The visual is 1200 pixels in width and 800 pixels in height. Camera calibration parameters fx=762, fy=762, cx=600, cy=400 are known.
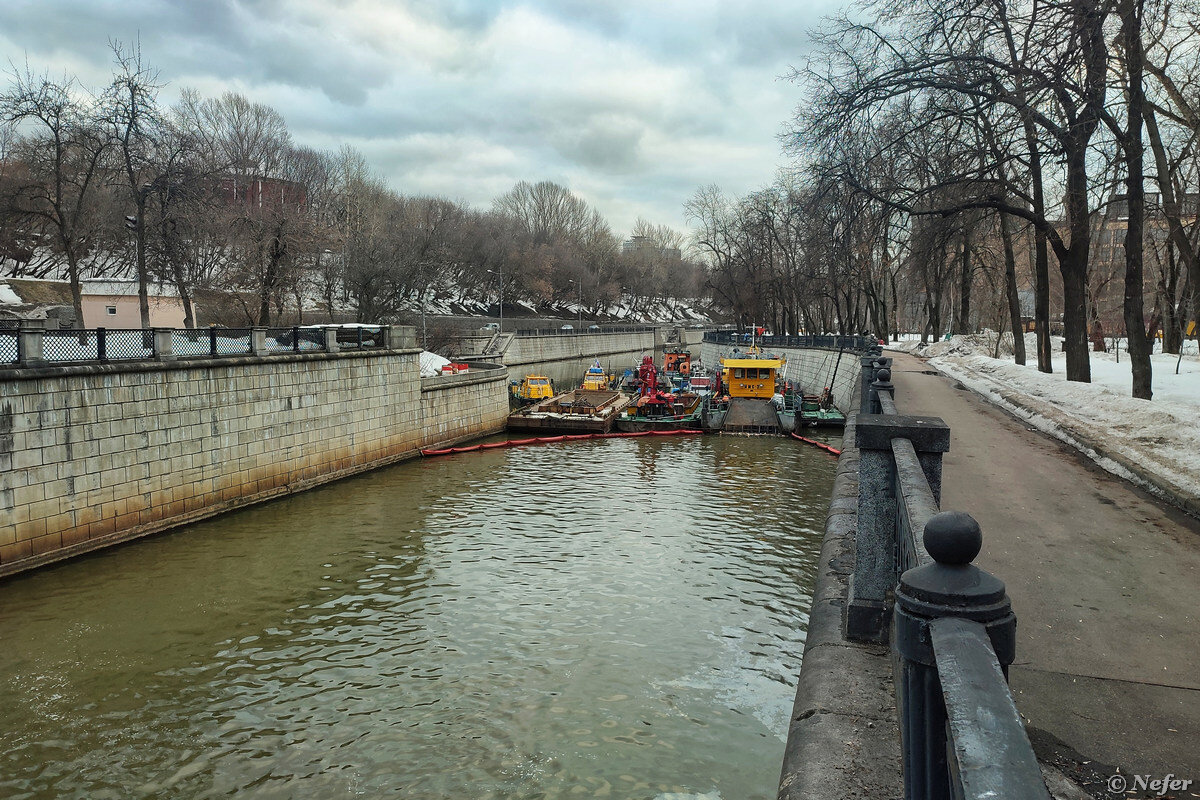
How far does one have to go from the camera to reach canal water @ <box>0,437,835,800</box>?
8.84 metres

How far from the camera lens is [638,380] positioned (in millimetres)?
46844

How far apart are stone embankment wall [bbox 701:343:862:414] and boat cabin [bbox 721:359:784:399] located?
3.30 m

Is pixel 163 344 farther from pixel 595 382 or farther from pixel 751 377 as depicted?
pixel 751 377

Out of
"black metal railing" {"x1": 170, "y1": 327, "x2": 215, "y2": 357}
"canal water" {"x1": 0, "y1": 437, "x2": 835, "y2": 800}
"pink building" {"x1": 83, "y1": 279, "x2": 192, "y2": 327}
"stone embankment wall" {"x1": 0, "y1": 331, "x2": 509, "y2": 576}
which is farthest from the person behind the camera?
"pink building" {"x1": 83, "y1": 279, "x2": 192, "y2": 327}

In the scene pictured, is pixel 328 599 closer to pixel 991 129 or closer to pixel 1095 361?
pixel 991 129

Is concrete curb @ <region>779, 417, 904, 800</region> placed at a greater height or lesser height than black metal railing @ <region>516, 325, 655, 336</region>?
lesser

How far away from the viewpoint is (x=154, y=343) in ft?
58.1

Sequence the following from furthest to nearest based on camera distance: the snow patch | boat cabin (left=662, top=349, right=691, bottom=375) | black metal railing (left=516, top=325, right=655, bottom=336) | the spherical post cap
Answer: black metal railing (left=516, top=325, right=655, bottom=336) < boat cabin (left=662, top=349, right=691, bottom=375) < the snow patch < the spherical post cap

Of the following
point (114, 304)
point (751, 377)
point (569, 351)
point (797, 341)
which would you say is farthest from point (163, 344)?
point (569, 351)

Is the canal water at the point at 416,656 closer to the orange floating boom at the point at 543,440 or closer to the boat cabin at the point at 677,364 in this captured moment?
the orange floating boom at the point at 543,440

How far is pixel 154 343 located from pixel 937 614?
19495mm

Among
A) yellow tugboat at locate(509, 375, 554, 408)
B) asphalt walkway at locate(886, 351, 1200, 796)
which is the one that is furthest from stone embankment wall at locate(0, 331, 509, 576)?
asphalt walkway at locate(886, 351, 1200, 796)

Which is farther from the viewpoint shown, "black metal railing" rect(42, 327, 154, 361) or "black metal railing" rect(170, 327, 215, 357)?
"black metal railing" rect(170, 327, 215, 357)

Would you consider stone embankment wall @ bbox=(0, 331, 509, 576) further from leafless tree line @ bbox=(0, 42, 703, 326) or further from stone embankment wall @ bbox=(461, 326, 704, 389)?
stone embankment wall @ bbox=(461, 326, 704, 389)
